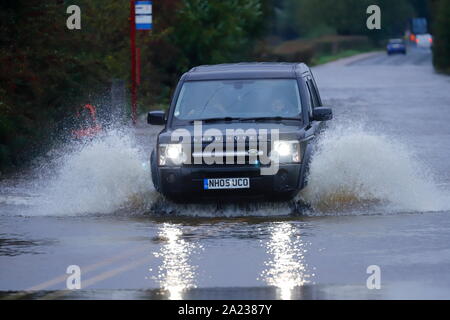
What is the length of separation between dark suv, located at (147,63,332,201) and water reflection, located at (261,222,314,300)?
3.31ft

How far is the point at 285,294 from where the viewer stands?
1044 centimetres

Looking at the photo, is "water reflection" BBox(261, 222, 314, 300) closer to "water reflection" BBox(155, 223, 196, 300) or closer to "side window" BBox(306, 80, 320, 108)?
"water reflection" BBox(155, 223, 196, 300)

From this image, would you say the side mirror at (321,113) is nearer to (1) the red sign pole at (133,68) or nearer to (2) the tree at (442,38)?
(1) the red sign pole at (133,68)

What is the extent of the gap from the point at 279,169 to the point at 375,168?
69.4 inches

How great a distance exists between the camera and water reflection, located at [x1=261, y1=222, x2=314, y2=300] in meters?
11.0

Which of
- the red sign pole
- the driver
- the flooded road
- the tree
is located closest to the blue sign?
the red sign pole

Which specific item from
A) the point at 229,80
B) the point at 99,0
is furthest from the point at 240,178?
the point at 99,0

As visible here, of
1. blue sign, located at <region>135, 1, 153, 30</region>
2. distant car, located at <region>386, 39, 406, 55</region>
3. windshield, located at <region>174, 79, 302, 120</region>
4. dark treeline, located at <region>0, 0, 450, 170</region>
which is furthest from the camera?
distant car, located at <region>386, 39, 406, 55</region>

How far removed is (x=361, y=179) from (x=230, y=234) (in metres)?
3.09

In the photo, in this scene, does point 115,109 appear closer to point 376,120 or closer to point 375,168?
point 376,120

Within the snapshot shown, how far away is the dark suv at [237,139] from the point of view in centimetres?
1583

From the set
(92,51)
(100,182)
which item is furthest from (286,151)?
(92,51)

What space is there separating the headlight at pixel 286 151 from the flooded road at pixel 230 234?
52cm

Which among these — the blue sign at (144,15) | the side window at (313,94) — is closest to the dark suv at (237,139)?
the side window at (313,94)
